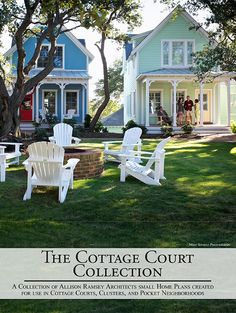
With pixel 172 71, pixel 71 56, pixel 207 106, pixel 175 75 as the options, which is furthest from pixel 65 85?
pixel 207 106

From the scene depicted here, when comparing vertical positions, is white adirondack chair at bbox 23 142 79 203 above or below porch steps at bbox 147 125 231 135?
below

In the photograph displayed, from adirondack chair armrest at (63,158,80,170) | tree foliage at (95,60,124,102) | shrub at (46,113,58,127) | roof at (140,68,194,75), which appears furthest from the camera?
tree foliage at (95,60,124,102)

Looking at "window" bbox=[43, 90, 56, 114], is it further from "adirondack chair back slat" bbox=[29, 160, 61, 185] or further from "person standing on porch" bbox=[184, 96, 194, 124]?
"adirondack chair back slat" bbox=[29, 160, 61, 185]

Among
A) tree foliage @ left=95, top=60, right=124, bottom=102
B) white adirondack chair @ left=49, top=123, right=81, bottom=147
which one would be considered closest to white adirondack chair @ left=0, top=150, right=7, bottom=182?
white adirondack chair @ left=49, top=123, right=81, bottom=147

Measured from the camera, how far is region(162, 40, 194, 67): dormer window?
27297mm

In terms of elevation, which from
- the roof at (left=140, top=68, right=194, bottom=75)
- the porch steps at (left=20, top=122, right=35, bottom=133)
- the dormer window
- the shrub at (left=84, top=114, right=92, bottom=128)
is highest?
the dormer window

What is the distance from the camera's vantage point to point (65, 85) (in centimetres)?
2788

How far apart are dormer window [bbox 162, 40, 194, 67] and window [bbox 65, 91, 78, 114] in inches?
229

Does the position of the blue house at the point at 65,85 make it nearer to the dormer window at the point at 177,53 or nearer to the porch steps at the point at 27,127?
the porch steps at the point at 27,127

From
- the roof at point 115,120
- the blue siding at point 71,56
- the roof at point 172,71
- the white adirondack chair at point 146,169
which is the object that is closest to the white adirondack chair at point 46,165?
the white adirondack chair at point 146,169

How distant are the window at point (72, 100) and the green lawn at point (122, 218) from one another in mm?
19227

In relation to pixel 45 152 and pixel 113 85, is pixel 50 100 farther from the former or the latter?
pixel 113 85

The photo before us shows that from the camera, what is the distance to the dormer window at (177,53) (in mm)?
27297

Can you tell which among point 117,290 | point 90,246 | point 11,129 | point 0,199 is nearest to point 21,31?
point 11,129
